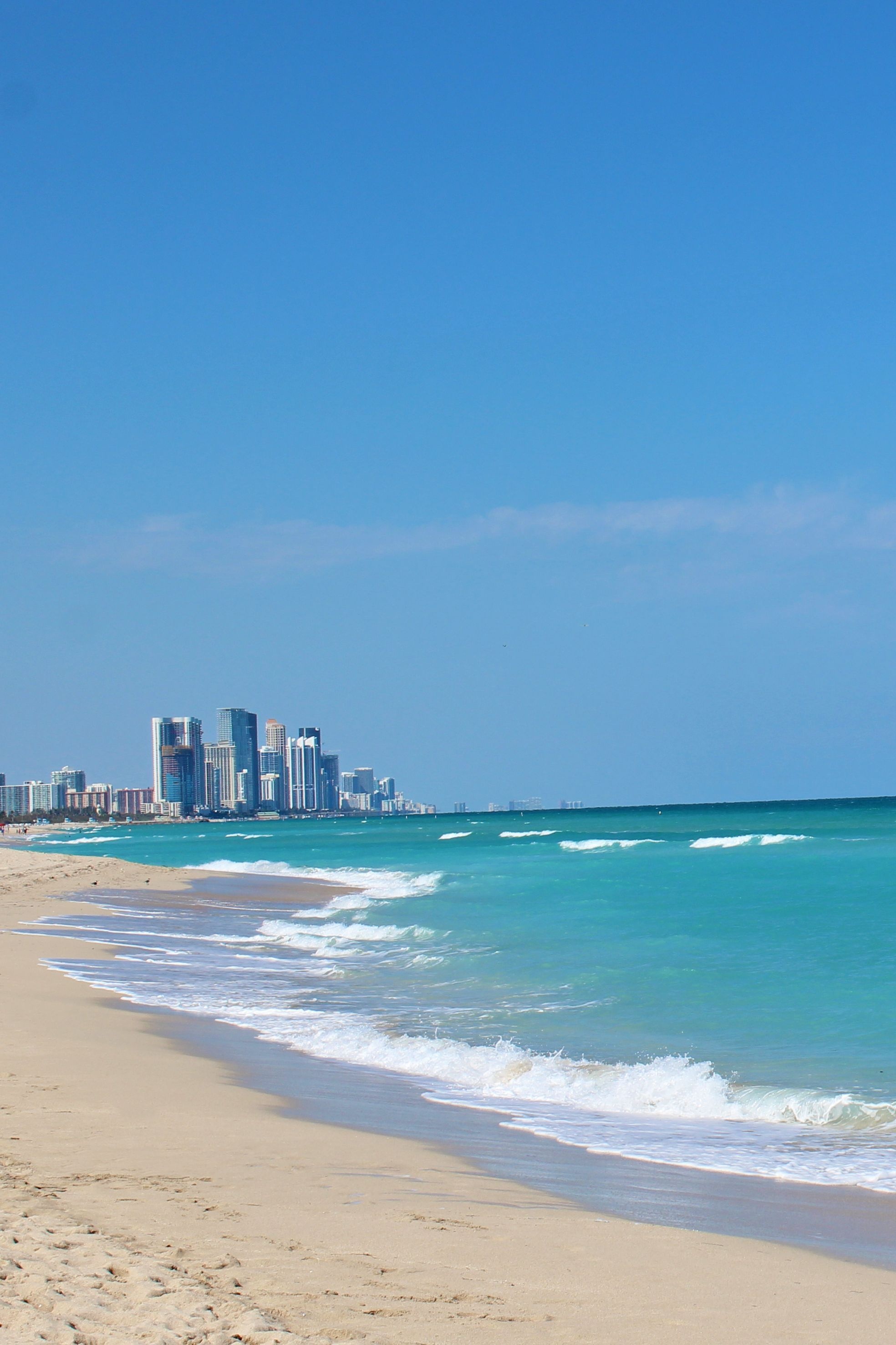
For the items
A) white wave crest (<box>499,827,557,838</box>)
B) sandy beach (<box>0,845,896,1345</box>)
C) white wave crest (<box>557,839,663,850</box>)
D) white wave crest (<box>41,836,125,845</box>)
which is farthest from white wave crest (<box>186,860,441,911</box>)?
white wave crest (<box>41,836,125,845</box>)

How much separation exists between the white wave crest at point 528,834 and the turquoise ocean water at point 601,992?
4740cm

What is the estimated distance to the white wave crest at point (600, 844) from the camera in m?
58.4

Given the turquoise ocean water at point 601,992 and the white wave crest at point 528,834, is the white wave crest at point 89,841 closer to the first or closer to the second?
the white wave crest at point 528,834

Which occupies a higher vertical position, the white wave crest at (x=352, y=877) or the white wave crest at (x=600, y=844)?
the white wave crest at (x=352, y=877)

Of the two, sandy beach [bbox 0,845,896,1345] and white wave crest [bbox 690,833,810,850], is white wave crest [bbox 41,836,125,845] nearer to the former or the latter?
white wave crest [bbox 690,833,810,850]

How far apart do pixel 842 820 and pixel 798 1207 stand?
285 ft

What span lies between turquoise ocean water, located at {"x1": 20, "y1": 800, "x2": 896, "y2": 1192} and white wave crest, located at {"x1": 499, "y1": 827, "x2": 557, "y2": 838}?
47.4m

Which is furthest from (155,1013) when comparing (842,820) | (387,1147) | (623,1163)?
(842,820)

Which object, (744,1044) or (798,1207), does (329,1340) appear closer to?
(798,1207)

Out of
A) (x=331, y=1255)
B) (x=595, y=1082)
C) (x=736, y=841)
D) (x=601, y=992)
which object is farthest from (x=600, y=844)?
(x=331, y=1255)

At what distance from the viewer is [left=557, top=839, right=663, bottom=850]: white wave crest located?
58425mm

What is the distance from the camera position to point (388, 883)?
3828 centimetres

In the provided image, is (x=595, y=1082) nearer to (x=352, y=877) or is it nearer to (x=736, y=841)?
(x=352, y=877)

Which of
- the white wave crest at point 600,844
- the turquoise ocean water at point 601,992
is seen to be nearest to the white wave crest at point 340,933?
the turquoise ocean water at point 601,992
